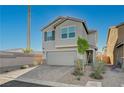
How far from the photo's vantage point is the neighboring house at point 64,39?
15062mm

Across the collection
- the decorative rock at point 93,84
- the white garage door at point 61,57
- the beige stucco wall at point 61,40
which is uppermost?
the beige stucco wall at point 61,40

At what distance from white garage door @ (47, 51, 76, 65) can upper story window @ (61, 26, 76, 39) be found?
5.67 ft

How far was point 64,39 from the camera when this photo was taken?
15.7 m

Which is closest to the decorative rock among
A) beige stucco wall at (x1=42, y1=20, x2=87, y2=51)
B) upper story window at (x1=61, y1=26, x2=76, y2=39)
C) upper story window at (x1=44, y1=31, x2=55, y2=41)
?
beige stucco wall at (x1=42, y1=20, x2=87, y2=51)

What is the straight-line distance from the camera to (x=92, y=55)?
17266mm

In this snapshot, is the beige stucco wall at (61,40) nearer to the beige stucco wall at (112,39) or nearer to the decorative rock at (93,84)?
the decorative rock at (93,84)

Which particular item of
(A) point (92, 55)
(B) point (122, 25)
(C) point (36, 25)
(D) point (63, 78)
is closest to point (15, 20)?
(C) point (36, 25)

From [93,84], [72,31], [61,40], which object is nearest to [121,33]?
[72,31]

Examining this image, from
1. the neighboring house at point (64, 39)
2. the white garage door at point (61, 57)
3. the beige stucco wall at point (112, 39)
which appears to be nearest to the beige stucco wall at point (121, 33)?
the beige stucco wall at point (112, 39)

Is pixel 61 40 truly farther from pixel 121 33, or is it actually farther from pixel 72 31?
pixel 121 33

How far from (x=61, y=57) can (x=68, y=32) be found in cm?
290

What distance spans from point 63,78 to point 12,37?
7.43 meters

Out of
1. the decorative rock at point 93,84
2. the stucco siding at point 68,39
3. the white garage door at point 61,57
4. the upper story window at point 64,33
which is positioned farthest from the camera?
the upper story window at point 64,33
